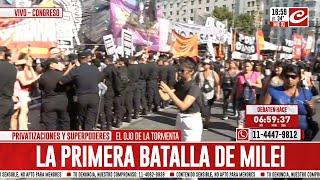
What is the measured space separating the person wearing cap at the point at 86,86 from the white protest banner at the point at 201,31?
51.1 ft

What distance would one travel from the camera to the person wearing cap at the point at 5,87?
20.0 ft

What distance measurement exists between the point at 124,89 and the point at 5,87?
4297mm

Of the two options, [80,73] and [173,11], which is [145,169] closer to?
[80,73]

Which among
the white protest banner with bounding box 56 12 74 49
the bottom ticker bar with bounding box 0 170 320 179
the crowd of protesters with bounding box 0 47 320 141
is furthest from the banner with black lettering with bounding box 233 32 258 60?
the bottom ticker bar with bounding box 0 170 320 179

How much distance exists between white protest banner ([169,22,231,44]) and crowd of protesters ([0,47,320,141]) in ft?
36.9

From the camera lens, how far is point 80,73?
7367 millimetres

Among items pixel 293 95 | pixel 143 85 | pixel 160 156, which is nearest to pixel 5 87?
pixel 160 156

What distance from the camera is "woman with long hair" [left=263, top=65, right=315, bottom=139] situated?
15.0 feet

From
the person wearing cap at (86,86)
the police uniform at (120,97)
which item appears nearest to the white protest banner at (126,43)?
the police uniform at (120,97)

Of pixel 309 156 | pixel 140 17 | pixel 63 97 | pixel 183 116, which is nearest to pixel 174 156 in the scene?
pixel 309 156

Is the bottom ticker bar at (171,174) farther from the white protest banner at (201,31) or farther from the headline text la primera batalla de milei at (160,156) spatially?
the white protest banner at (201,31)

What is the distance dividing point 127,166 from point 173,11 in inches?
5272

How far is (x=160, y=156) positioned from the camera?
3541 mm

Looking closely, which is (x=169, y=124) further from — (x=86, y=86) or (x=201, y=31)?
(x=201, y=31)
